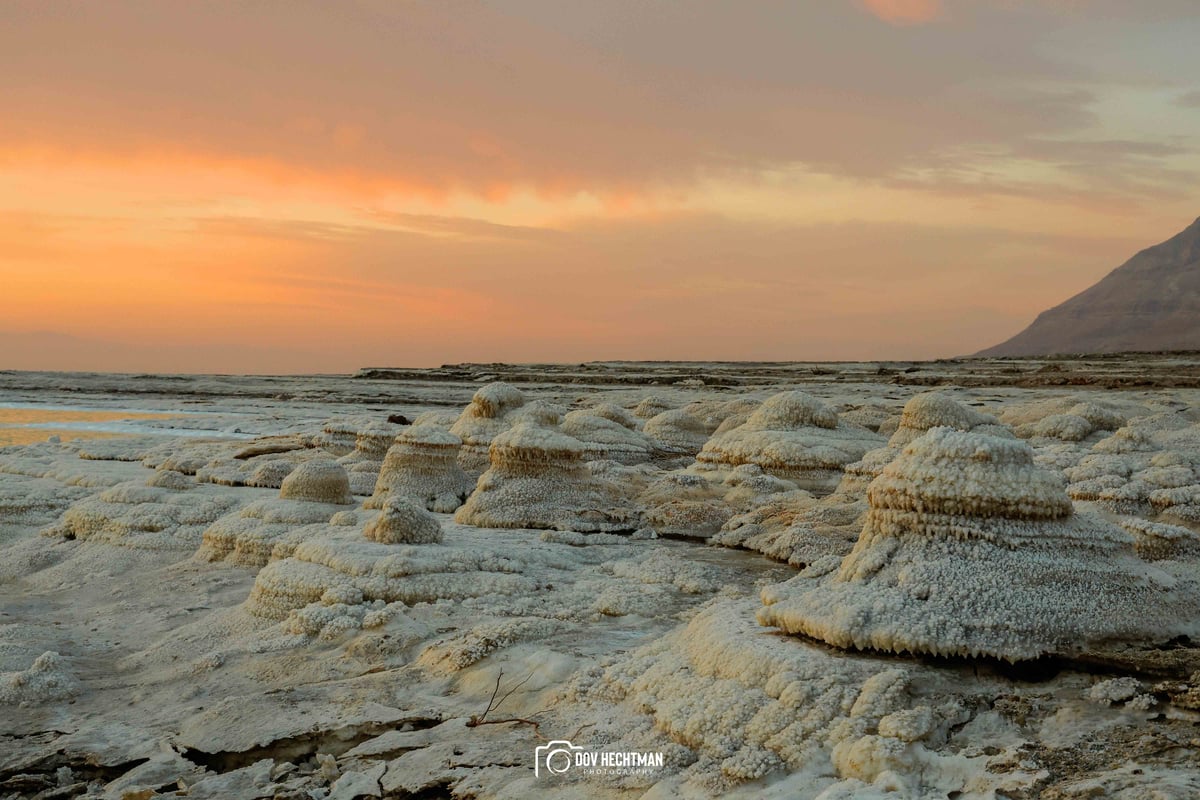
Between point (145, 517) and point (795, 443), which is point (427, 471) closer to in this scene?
point (145, 517)

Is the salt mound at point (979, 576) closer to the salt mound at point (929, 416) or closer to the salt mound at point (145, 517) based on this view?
the salt mound at point (929, 416)

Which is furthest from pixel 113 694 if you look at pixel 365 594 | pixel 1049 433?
pixel 1049 433

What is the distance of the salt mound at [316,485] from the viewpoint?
408 inches

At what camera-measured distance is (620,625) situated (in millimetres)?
6621

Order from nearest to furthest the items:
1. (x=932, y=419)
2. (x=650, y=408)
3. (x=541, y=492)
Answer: (x=541, y=492)
(x=932, y=419)
(x=650, y=408)

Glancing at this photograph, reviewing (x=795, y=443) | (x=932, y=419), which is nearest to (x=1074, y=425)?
(x=932, y=419)

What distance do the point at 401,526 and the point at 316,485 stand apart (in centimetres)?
287

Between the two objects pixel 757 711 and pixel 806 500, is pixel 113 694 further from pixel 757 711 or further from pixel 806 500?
pixel 806 500

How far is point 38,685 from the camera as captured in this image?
629 centimetres

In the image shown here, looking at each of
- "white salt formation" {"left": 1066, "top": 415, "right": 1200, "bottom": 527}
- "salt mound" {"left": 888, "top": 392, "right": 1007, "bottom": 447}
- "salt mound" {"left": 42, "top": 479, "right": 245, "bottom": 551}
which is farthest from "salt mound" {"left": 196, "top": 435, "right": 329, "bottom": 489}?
"white salt formation" {"left": 1066, "top": 415, "right": 1200, "bottom": 527}

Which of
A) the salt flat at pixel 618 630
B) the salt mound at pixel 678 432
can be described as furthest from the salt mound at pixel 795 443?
the salt mound at pixel 678 432

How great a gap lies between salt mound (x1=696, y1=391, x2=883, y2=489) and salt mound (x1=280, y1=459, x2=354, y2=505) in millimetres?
4905

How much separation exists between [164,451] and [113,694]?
1340 cm

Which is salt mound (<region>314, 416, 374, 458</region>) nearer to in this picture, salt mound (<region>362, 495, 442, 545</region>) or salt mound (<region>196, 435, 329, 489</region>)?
salt mound (<region>196, 435, 329, 489</region>)
